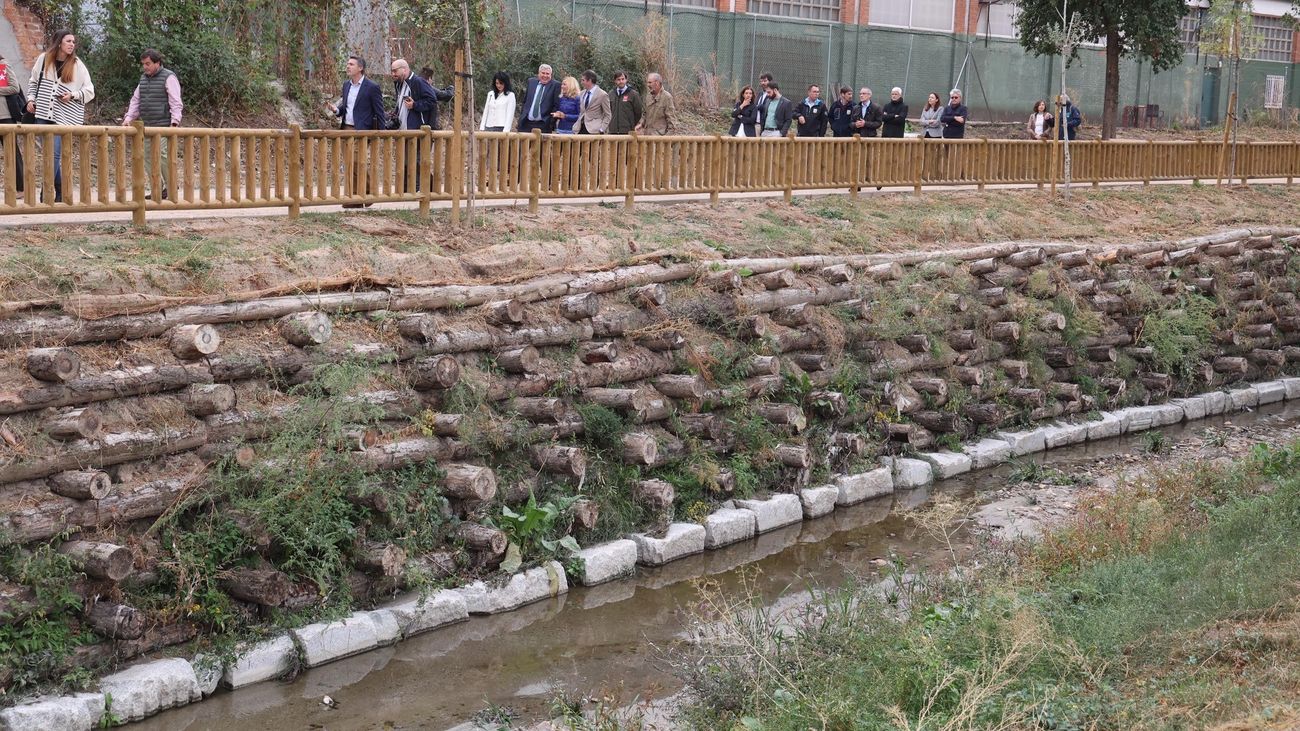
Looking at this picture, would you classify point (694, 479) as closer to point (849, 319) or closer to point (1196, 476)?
point (849, 319)

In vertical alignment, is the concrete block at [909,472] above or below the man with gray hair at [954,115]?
below

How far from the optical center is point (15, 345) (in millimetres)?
8102

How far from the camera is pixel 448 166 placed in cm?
1307

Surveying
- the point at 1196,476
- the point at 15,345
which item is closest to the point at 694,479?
the point at 1196,476

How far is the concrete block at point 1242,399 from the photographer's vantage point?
54.2ft

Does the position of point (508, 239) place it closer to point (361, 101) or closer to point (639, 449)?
point (361, 101)

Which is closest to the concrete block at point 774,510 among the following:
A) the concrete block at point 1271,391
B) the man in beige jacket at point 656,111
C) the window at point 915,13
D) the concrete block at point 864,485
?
the concrete block at point 864,485

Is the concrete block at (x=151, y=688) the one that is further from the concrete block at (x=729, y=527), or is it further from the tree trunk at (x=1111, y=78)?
the tree trunk at (x=1111, y=78)

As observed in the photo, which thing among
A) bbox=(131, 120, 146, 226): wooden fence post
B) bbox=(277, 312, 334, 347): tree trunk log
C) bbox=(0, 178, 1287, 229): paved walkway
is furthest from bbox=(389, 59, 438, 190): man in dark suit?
bbox=(277, 312, 334, 347): tree trunk log

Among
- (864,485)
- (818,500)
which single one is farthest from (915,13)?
(818,500)

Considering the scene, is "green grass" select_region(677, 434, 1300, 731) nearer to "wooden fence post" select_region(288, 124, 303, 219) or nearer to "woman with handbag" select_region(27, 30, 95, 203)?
"wooden fence post" select_region(288, 124, 303, 219)

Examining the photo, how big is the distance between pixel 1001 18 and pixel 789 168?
17.1 meters

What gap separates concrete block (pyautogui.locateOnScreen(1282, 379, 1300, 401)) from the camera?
17375 mm

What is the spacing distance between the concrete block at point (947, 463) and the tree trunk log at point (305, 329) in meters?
6.24
